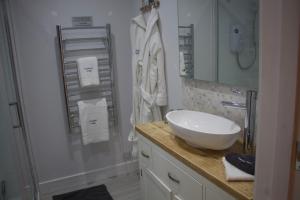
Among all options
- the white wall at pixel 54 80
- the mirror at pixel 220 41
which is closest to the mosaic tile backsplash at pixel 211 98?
the mirror at pixel 220 41

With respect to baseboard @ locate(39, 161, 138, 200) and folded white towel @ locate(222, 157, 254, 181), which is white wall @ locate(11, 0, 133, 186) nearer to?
baseboard @ locate(39, 161, 138, 200)

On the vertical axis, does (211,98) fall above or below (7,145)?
above

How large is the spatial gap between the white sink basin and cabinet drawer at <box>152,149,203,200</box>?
0.18m

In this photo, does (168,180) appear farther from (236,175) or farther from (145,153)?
(236,175)

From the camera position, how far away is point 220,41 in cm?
168

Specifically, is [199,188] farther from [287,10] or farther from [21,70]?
[21,70]

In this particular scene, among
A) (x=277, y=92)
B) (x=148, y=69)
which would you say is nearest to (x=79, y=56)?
(x=148, y=69)

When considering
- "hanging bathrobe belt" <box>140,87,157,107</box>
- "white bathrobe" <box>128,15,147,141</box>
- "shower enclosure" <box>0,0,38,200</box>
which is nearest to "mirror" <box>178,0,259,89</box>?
"hanging bathrobe belt" <box>140,87,157,107</box>

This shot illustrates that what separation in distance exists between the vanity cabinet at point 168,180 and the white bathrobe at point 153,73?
0.54 m

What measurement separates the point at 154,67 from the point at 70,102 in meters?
1.03

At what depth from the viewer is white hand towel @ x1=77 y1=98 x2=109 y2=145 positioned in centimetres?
264

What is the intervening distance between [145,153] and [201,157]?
0.60 meters

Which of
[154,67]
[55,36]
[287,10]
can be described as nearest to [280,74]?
[287,10]

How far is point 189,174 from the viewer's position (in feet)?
4.28
